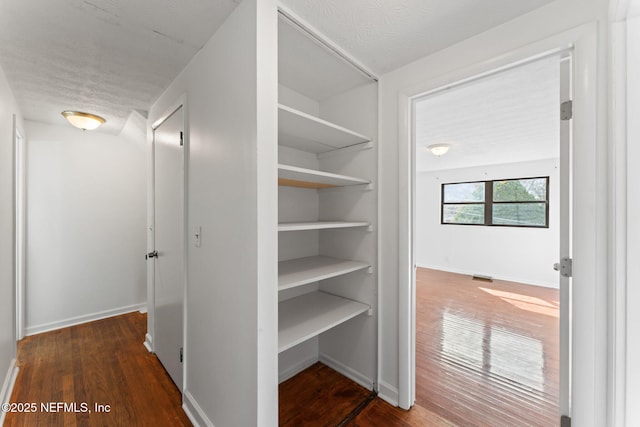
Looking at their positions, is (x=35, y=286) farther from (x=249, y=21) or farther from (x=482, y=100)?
(x=482, y=100)

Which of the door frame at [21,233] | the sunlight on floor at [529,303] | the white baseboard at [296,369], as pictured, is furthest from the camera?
the sunlight on floor at [529,303]

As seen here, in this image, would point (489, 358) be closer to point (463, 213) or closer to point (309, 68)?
point (309, 68)

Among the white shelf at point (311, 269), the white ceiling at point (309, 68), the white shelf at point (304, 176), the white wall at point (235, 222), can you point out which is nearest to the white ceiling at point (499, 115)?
the white ceiling at point (309, 68)

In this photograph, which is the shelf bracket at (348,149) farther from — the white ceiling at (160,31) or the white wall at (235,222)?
the white wall at (235,222)

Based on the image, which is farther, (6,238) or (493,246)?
(493,246)

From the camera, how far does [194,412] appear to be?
158 centimetres

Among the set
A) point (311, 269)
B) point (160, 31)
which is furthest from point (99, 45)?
point (311, 269)

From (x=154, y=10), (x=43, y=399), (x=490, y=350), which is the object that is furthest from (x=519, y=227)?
(x=43, y=399)

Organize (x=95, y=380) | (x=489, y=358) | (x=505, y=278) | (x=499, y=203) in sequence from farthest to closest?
(x=499, y=203) < (x=505, y=278) < (x=489, y=358) < (x=95, y=380)

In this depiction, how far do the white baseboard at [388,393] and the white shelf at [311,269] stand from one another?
0.86m

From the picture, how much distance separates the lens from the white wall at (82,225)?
2.73 meters

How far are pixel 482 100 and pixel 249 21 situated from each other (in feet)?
7.01

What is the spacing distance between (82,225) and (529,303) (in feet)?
20.5

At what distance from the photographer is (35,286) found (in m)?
2.71
